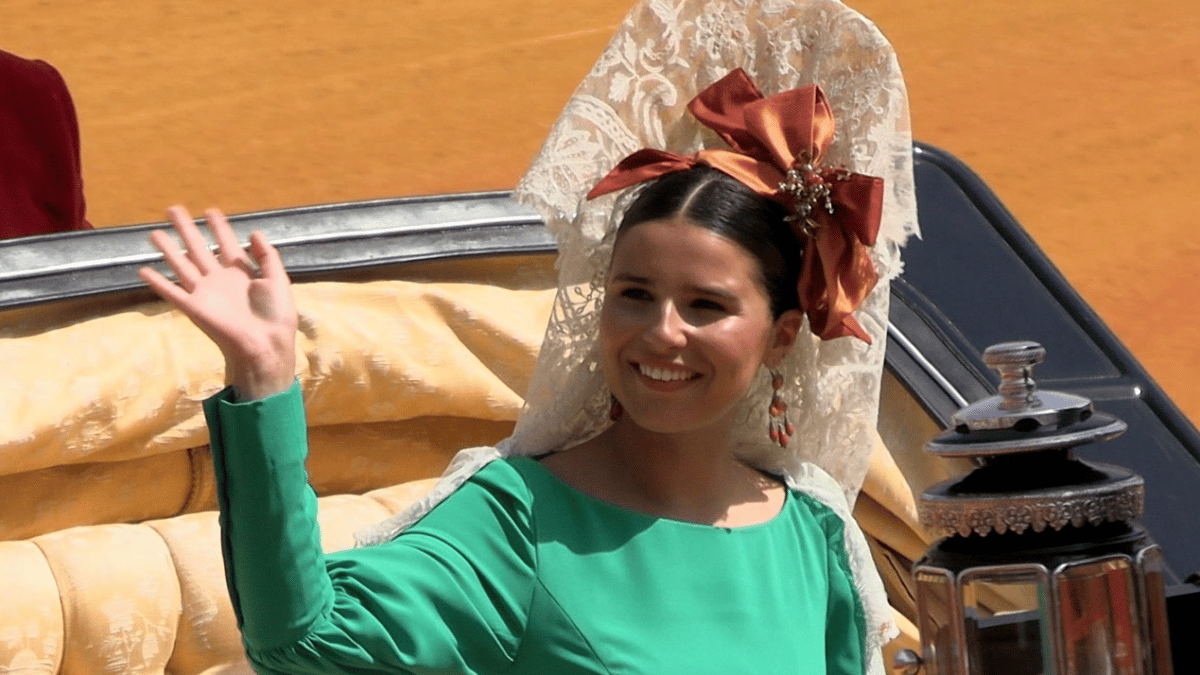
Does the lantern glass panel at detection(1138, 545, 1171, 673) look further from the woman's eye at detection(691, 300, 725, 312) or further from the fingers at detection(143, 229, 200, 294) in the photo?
the fingers at detection(143, 229, 200, 294)

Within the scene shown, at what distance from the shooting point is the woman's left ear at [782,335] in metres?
1.97

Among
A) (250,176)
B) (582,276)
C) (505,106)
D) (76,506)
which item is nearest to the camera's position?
(582,276)

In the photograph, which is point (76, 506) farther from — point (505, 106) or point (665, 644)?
point (505, 106)

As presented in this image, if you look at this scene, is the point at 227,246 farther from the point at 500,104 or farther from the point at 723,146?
the point at 500,104

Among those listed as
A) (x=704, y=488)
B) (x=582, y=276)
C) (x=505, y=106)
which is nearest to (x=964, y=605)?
(x=704, y=488)

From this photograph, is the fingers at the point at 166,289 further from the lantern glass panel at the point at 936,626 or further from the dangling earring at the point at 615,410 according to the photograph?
the lantern glass panel at the point at 936,626

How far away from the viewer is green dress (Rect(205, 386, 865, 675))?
147 centimetres

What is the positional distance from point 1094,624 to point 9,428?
58.1 inches

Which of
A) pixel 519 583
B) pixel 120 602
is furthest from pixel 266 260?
pixel 120 602

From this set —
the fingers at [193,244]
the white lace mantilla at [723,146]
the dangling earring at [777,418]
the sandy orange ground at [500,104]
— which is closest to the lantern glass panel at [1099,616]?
the white lace mantilla at [723,146]

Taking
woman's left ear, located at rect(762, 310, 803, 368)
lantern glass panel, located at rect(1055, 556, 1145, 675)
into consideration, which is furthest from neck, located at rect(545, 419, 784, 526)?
lantern glass panel, located at rect(1055, 556, 1145, 675)

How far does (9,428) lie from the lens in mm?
2387

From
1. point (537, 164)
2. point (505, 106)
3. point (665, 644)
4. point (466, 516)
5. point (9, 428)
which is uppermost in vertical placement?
point (505, 106)

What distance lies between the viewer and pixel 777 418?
2078 millimetres
